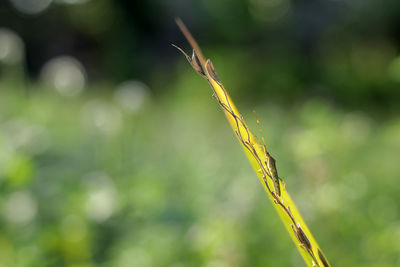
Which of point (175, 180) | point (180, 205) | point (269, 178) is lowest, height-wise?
point (269, 178)

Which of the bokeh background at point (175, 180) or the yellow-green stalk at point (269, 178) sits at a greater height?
the bokeh background at point (175, 180)

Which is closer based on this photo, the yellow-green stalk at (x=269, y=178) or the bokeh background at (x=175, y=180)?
the yellow-green stalk at (x=269, y=178)

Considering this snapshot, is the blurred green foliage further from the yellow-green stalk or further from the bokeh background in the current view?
the yellow-green stalk

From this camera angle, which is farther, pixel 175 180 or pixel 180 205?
pixel 175 180

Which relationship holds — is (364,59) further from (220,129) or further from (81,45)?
(81,45)

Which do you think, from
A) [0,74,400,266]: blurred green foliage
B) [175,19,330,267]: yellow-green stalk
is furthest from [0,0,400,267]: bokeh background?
[175,19,330,267]: yellow-green stalk

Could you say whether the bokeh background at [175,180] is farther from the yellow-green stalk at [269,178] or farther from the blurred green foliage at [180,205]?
the yellow-green stalk at [269,178]

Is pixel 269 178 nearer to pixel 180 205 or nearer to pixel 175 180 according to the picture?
pixel 180 205

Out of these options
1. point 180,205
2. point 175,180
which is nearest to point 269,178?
point 180,205

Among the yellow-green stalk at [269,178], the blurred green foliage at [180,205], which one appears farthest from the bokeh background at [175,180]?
the yellow-green stalk at [269,178]
